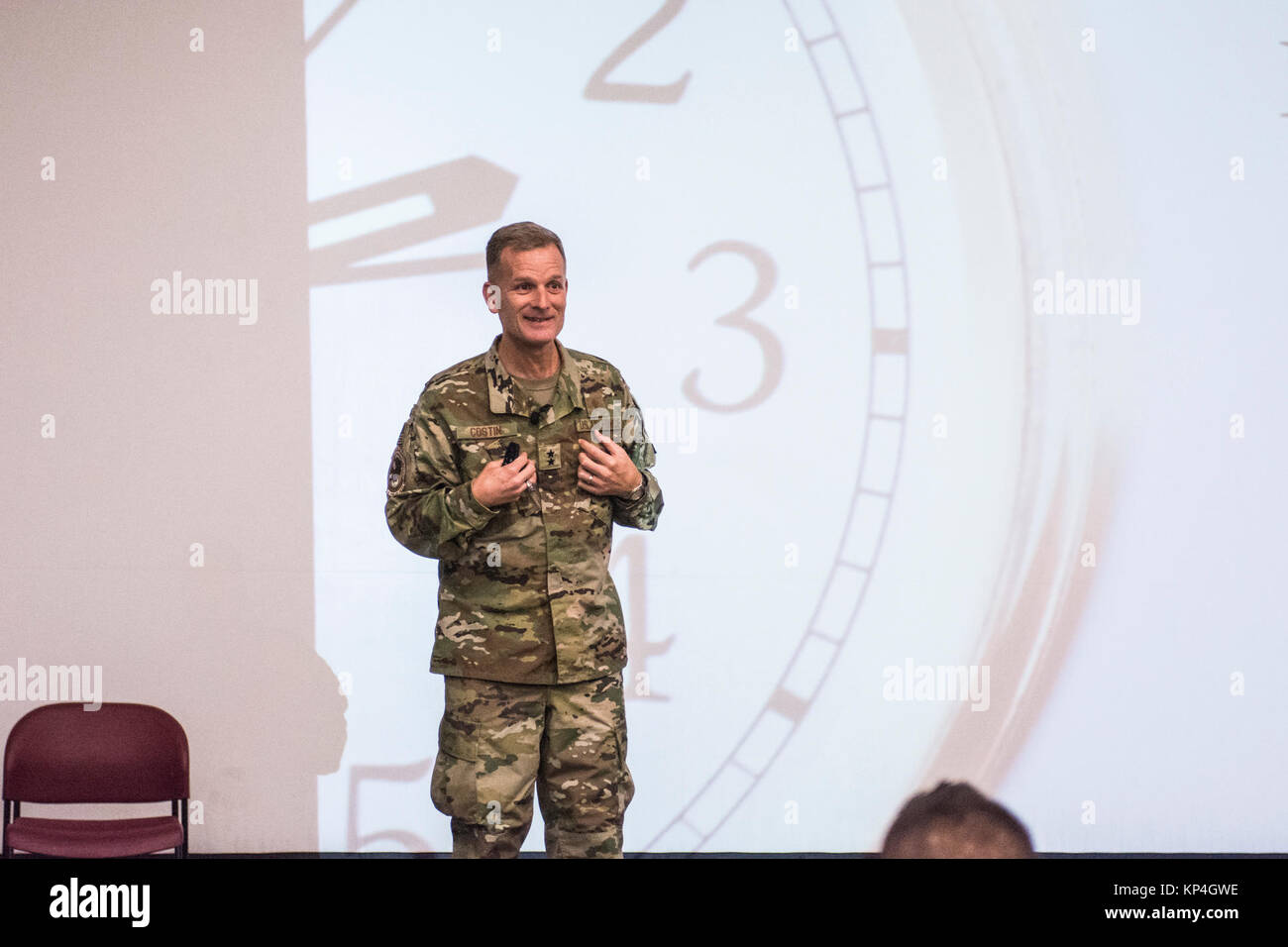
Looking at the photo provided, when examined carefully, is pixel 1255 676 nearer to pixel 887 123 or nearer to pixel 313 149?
pixel 887 123

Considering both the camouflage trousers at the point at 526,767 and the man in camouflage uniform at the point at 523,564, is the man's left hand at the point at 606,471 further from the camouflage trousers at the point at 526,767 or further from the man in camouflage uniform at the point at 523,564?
the camouflage trousers at the point at 526,767

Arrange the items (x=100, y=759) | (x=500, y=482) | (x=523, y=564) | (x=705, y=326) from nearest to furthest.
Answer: (x=500, y=482), (x=523, y=564), (x=100, y=759), (x=705, y=326)

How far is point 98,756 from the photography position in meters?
2.91

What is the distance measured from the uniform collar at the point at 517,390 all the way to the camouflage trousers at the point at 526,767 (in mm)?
512

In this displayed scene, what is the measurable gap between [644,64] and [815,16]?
0.46 metres

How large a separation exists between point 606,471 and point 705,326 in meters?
1.04

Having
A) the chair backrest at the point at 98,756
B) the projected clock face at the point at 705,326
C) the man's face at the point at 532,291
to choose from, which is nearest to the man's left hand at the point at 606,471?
the man's face at the point at 532,291

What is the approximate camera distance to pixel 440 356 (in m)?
3.21

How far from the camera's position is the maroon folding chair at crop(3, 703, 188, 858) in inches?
113

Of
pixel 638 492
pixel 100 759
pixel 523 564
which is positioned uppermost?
pixel 638 492

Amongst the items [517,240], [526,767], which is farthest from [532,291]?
[526,767]

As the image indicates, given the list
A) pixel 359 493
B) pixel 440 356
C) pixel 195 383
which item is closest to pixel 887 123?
pixel 440 356

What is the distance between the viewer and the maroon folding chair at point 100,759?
9.41 ft

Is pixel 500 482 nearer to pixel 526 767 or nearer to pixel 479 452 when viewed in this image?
pixel 479 452
